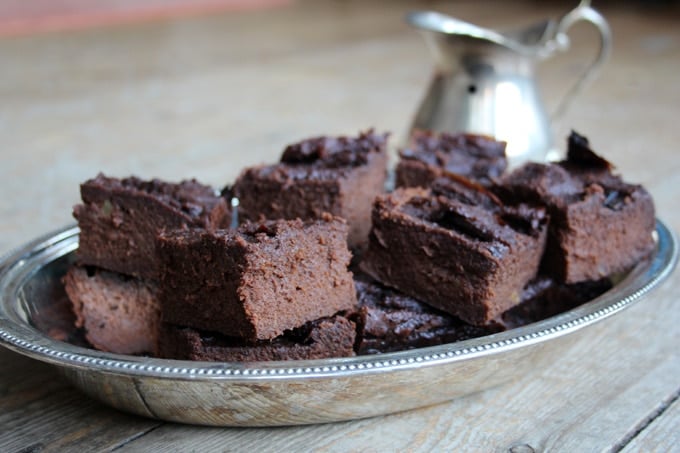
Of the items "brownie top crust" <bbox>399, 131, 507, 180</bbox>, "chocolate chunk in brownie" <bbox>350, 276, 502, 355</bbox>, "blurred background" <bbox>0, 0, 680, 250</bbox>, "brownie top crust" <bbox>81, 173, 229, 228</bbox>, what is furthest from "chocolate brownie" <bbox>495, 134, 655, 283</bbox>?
"blurred background" <bbox>0, 0, 680, 250</bbox>

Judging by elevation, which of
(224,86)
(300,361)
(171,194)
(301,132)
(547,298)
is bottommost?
(547,298)

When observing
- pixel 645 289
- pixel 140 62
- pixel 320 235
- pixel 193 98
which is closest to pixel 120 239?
pixel 320 235

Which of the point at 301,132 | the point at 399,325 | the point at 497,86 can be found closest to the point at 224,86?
the point at 301,132

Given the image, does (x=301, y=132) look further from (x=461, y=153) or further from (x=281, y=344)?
(x=281, y=344)

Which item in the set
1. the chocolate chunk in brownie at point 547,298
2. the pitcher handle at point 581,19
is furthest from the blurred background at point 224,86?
the chocolate chunk in brownie at point 547,298

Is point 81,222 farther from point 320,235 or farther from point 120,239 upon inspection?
point 320,235

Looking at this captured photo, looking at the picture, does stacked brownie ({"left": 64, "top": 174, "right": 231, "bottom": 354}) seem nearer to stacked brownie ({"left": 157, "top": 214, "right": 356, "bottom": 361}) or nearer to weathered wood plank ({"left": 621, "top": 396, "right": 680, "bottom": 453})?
stacked brownie ({"left": 157, "top": 214, "right": 356, "bottom": 361})
